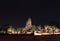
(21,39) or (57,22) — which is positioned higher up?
(57,22)

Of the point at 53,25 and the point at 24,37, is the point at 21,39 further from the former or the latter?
the point at 53,25

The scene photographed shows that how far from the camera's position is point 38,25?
857 centimetres

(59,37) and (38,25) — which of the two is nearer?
(59,37)

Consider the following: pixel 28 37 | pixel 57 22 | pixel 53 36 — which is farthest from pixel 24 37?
pixel 57 22

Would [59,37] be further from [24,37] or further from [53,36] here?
[24,37]

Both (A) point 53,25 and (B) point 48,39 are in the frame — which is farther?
(A) point 53,25

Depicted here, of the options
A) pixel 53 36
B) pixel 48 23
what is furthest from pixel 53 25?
pixel 53 36

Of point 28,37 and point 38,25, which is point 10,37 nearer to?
point 28,37

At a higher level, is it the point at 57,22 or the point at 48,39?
the point at 57,22

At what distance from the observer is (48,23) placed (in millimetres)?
8734

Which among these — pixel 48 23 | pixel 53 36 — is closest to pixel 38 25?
pixel 48 23

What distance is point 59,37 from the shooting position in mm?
1626

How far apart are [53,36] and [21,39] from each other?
1.07ft

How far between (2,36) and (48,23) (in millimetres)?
7205
